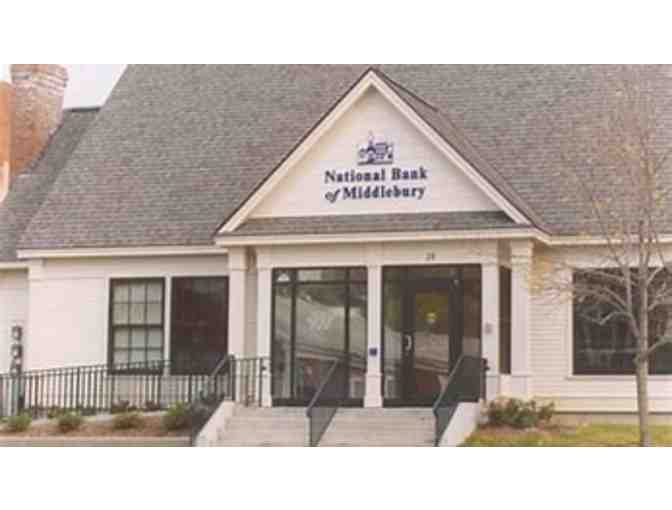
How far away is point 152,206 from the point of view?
27.7 meters

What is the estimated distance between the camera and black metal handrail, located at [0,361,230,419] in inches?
1018

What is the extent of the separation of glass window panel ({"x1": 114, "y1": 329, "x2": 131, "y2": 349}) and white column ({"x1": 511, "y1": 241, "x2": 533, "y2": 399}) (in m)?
6.81

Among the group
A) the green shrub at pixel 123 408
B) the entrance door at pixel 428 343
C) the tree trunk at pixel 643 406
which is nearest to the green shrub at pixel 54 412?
the green shrub at pixel 123 408

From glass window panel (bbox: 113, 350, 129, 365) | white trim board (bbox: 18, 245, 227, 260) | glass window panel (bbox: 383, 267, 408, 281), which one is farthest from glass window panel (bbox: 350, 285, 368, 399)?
glass window panel (bbox: 113, 350, 129, 365)

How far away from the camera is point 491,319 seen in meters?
25.0

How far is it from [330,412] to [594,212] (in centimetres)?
525

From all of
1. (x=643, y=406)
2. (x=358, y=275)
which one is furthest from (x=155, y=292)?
(x=643, y=406)

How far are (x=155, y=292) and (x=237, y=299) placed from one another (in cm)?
197

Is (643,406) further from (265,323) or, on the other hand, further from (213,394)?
(213,394)

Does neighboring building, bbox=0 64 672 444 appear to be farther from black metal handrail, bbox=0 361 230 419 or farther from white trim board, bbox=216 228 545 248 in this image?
black metal handrail, bbox=0 361 230 419

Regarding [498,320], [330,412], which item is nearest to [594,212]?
[498,320]

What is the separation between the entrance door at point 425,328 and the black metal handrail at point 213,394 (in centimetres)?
251
